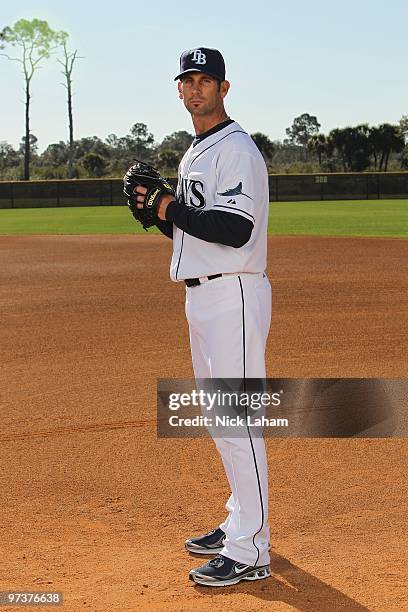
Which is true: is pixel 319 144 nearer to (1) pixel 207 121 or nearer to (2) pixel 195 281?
(1) pixel 207 121

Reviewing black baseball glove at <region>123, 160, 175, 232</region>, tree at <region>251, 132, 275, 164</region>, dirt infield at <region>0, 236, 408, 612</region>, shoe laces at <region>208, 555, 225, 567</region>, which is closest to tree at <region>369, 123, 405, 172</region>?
tree at <region>251, 132, 275, 164</region>

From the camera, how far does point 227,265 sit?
343 cm

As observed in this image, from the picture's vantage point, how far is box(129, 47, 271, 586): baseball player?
3.38m

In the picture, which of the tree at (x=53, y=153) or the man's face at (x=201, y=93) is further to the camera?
the tree at (x=53, y=153)

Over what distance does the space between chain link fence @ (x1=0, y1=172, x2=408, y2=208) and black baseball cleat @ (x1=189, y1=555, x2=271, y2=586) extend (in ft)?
133

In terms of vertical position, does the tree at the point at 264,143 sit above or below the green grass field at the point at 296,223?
above

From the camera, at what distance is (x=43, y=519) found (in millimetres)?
4137

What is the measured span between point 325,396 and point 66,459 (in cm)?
199

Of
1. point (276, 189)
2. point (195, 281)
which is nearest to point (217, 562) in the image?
point (195, 281)

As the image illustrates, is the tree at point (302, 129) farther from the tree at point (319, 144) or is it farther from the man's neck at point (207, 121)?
the man's neck at point (207, 121)

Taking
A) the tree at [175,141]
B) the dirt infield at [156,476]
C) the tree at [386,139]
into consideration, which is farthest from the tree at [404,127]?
the dirt infield at [156,476]

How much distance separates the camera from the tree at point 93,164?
69088 millimetres

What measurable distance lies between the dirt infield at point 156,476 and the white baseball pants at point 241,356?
19 cm

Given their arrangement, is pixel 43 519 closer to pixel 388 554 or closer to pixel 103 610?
pixel 103 610
